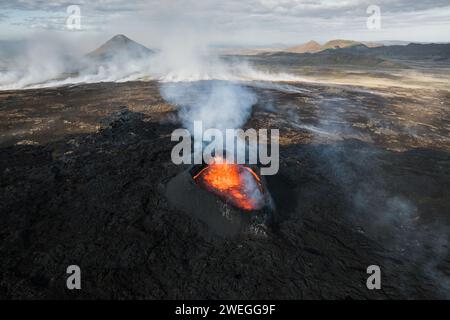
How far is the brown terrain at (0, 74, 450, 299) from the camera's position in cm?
761

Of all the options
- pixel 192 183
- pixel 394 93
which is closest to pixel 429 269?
pixel 192 183

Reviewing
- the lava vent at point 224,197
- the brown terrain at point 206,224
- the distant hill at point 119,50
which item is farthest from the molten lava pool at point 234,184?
the distant hill at point 119,50

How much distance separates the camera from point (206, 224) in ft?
31.3

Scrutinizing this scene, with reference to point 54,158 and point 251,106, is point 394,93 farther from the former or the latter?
point 54,158

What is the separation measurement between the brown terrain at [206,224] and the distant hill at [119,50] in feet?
216

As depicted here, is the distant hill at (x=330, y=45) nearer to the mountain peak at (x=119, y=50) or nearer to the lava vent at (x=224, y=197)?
the mountain peak at (x=119, y=50)

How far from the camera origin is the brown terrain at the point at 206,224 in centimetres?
761

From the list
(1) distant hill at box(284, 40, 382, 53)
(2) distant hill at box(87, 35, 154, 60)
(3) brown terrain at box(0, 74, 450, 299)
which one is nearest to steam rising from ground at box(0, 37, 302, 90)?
(2) distant hill at box(87, 35, 154, 60)

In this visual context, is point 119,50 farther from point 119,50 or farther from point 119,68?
point 119,68

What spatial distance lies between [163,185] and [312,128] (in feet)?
38.3

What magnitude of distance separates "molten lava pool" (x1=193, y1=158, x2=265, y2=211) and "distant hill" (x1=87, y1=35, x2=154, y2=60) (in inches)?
2927

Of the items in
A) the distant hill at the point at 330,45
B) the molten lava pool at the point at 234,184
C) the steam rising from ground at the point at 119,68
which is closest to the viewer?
the molten lava pool at the point at 234,184

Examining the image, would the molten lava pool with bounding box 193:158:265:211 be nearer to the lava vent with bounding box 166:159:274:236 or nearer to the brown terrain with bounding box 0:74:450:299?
the lava vent with bounding box 166:159:274:236
